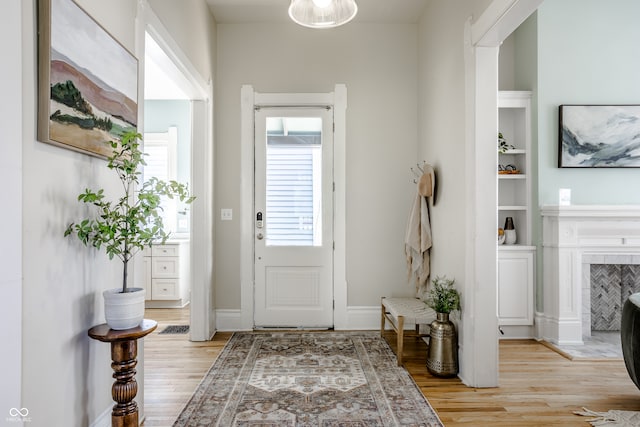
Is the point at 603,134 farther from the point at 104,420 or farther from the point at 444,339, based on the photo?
the point at 104,420

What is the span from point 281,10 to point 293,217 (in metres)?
2.00

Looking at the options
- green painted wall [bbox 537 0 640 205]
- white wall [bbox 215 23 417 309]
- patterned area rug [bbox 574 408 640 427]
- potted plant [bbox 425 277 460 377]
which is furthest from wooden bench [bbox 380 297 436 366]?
green painted wall [bbox 537 0 640 205]

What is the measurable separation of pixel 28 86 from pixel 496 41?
2.52 m

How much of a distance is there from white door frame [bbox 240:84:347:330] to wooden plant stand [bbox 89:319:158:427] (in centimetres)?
228

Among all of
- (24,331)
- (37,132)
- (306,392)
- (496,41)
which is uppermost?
(496,41)

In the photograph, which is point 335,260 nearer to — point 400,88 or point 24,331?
point 400,88

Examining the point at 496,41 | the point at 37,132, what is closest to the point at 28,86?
the point at 37,132

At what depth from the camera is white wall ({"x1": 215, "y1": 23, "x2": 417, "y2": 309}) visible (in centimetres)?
403

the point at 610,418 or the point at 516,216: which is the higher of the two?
the point at 516,216

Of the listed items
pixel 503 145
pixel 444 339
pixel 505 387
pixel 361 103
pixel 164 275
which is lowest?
pixel 505 387

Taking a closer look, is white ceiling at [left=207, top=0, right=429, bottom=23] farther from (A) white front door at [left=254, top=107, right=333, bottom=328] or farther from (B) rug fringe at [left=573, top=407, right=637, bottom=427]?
(B) rug fringe at [left=573, top=407, right=637, bottom=427]

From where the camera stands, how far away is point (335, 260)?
157 inches

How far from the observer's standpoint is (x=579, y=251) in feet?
11.7

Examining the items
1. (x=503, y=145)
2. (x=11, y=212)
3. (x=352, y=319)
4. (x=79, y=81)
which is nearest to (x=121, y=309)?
(x=11, y=212)
